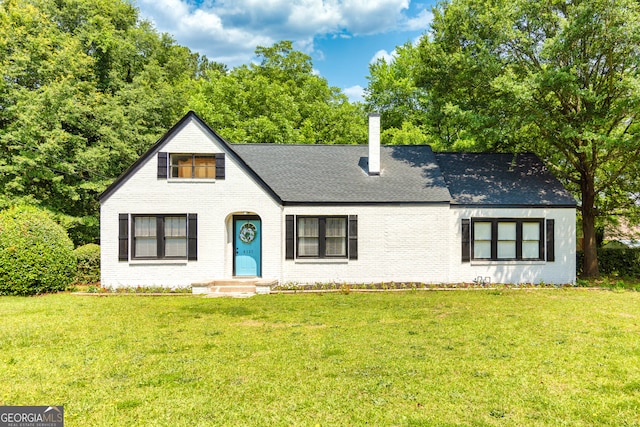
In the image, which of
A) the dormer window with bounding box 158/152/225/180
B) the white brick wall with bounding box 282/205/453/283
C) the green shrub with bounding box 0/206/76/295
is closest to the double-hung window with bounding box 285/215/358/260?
the white brick wall with bounding box 282/205/453/283

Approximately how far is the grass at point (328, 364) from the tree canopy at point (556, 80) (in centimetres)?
717

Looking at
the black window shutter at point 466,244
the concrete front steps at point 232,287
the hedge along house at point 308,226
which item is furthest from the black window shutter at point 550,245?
the concrete front steps at point 232,287

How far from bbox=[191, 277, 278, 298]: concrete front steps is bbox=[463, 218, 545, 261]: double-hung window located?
8207mm

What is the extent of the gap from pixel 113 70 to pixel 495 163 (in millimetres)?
23854

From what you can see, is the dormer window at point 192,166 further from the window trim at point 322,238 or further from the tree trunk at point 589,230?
the tree trunk at point 589,230

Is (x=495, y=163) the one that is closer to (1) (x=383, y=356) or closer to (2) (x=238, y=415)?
(1) (x=383, y=356)

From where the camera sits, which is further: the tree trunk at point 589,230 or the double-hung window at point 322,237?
the tree trunk at point 589,230

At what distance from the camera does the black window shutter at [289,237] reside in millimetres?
14773

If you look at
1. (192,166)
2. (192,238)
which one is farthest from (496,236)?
(192,166)

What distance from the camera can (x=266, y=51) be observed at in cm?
3381

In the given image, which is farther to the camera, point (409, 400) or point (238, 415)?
point (409, 400)

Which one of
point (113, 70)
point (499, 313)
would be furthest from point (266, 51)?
point (499, 313)

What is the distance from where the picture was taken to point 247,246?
49.6ft

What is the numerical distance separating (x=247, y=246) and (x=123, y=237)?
4.56m
